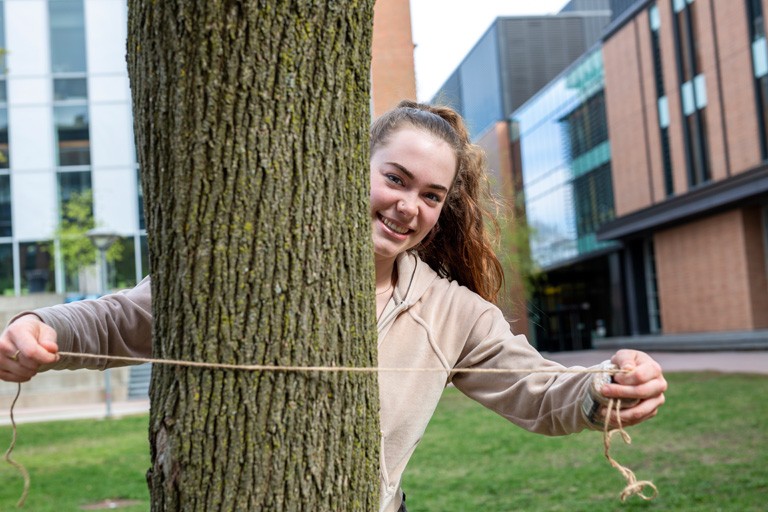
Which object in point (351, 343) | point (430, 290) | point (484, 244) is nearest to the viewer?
point (351, 343)

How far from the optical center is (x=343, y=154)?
68.6 inches

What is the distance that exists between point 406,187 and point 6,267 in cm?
2630

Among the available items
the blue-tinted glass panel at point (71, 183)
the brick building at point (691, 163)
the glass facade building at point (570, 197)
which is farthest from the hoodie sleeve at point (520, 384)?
the glass facade building at point (570, 197)

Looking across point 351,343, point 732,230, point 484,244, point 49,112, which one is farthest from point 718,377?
point 49,112

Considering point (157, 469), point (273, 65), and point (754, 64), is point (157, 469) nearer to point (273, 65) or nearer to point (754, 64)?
point (273, 65)

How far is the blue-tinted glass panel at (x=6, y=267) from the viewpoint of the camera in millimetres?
26281

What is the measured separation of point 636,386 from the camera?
1.84m

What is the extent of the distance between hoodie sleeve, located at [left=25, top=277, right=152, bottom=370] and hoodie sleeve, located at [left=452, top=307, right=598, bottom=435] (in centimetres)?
84

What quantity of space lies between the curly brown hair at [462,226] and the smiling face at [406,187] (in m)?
0.14

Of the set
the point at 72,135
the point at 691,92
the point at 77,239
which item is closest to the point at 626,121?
the point at 691,92

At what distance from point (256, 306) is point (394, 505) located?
3.12ft

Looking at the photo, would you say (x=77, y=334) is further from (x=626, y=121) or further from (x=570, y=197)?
(x=570, y=197)

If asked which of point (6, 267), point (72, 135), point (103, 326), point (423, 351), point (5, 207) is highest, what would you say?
point (72, 135)

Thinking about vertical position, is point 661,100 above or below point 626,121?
above
